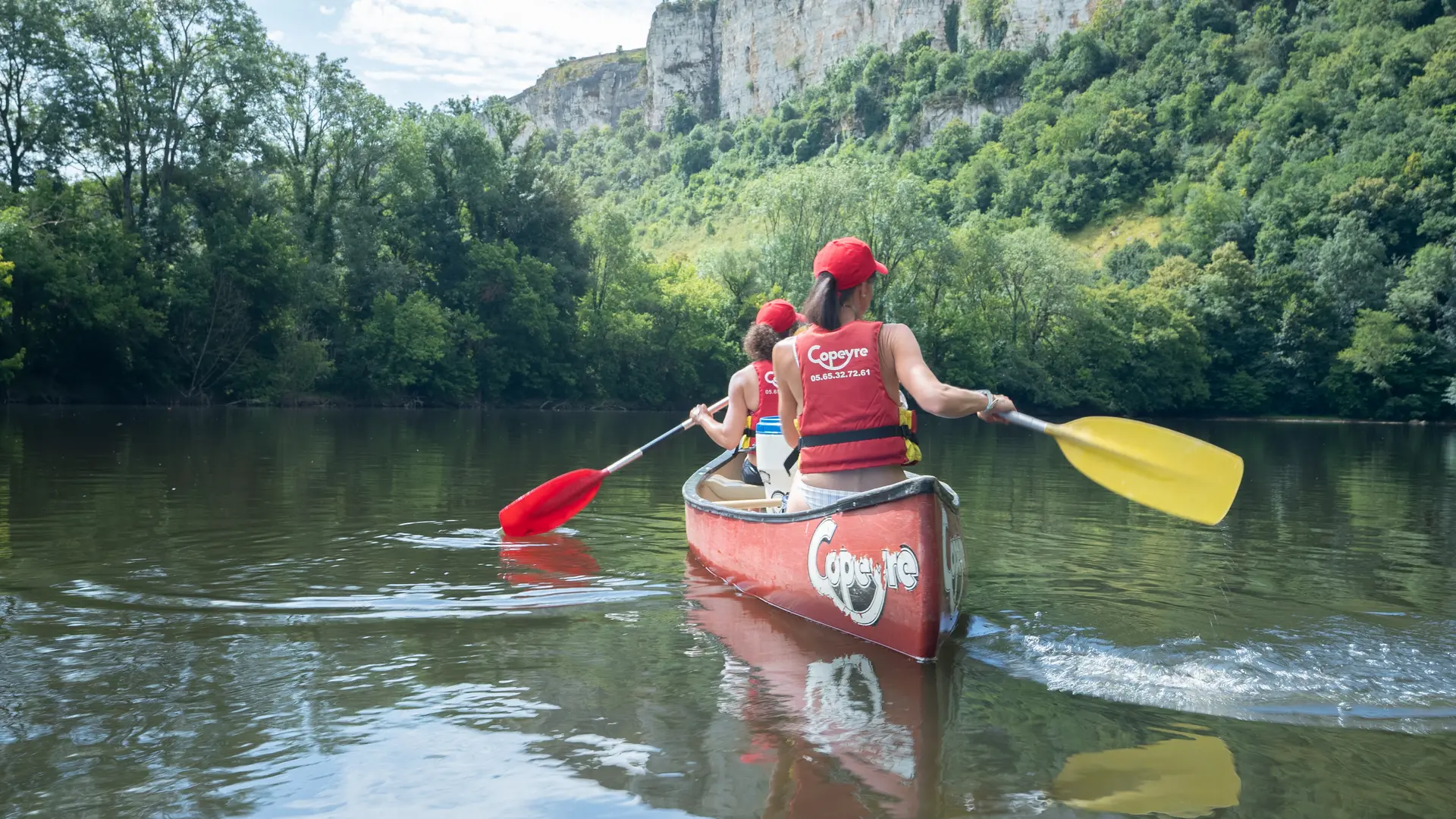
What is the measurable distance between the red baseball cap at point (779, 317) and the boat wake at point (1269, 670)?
8.85ft

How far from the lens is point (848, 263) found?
5.20m

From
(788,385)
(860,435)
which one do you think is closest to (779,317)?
(788,385)

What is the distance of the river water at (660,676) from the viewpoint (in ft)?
11.3

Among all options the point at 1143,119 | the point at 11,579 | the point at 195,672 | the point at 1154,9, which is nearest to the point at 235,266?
the point at 11,579

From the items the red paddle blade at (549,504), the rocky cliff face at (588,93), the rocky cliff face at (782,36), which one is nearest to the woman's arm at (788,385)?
the red paddle blade at (549,504)

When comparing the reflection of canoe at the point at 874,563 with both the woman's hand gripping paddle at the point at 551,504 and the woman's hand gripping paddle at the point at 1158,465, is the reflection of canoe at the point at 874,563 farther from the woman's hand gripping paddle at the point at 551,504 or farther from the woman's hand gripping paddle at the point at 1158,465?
the woman's hand gripping paddle at the point at 551,504

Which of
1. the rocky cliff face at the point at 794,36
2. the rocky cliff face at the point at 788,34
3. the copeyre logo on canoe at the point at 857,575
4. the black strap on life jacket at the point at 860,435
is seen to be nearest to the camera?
the copeyre logo on canoe at the point at 857,575

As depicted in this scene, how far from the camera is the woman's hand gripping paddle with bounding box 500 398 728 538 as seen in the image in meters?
9.18

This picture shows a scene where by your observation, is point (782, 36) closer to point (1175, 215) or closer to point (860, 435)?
point (1175, 215)

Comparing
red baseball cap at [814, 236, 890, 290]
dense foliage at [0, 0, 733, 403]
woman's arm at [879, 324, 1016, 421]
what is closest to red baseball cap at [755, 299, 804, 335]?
red baseball cap at [814, 236, 890, 290]

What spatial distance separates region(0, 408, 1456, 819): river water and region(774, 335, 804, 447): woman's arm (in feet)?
3.59

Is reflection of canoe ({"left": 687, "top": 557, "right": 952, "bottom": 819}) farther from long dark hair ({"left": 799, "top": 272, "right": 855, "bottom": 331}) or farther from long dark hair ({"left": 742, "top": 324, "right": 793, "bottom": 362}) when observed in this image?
long dark hair ({"left": 742, "top": 324, "right": 793, "bottom": 362})

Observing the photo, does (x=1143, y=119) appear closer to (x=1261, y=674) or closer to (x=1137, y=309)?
(x=1137, y=309)

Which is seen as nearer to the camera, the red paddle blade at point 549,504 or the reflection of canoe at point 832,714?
the reflection of canoe at point 832,714
